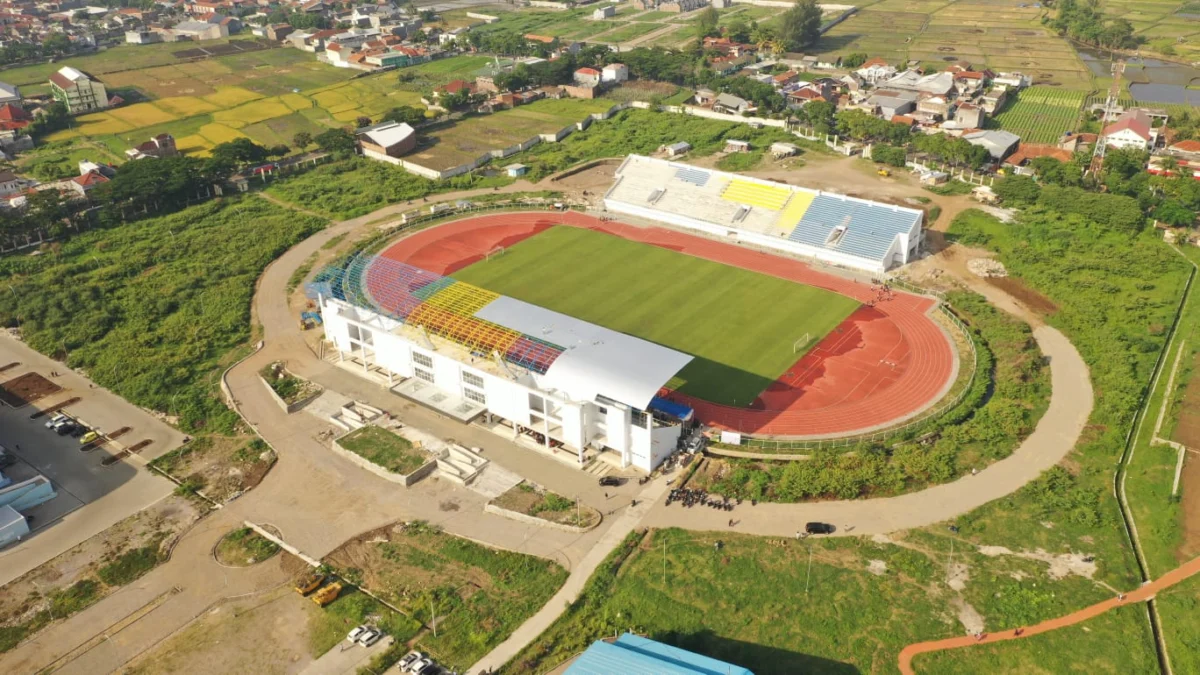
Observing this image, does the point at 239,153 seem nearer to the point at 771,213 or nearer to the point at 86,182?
the point at 86,182

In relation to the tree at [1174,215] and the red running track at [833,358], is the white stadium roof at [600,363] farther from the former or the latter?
the tree at [1174,215]

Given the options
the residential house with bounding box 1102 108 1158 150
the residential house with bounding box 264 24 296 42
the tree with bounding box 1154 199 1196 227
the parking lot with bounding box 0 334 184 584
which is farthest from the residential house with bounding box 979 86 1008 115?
the residential house with bounding box 264 24 296 42

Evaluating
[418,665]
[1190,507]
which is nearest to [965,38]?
[1190,507]

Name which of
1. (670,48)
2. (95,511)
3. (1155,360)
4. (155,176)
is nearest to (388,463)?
(95,511)

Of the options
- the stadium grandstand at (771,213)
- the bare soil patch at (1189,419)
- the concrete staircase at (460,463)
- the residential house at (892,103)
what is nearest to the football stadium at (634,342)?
the stadium grandstand at (771,213)

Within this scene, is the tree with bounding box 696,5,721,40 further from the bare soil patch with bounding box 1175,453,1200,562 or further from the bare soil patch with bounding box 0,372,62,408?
the bare soil patch with bounding box 0,372,62,408

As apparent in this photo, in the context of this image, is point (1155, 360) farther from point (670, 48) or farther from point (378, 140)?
point (670, 48)
